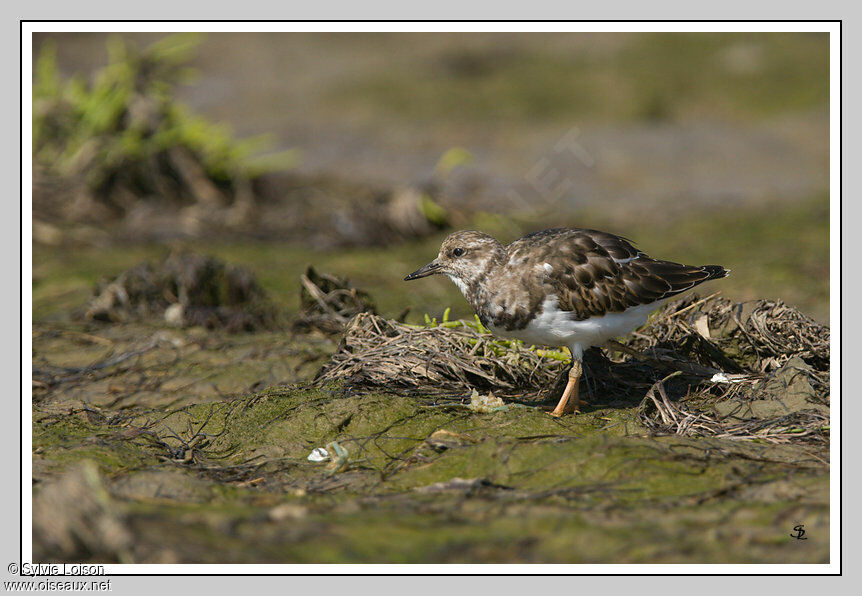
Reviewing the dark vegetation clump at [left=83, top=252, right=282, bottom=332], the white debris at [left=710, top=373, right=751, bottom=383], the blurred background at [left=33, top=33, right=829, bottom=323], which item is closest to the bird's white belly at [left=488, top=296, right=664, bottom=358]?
the white debris at [left=710, top=373, right=751, bottom=383]

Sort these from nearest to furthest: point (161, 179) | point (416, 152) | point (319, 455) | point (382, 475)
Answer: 1. point (382, 475)
2. point (319, 455)
3. point (161, 179)
4. point (416, 152)

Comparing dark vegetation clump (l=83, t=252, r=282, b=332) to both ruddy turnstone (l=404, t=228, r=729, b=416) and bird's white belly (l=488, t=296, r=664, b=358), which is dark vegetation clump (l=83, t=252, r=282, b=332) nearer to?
ruddy turnstone (l=404, t=228, r=729, b=416)

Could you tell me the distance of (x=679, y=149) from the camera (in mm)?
19031

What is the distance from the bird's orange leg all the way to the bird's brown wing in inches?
15.7

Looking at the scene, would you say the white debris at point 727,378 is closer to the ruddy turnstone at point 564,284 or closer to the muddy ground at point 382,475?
the muddy ground at point 382,475

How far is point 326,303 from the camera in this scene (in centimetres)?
900

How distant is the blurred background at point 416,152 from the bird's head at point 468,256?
3.09m

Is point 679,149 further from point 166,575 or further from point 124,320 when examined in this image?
point 166,575

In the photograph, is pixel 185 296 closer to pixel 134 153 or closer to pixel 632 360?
pixel 632 360

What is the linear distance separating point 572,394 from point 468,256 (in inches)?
50.4

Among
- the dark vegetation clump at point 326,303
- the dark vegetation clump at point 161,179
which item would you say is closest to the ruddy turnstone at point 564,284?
the dark vegetation clump at point 326,303

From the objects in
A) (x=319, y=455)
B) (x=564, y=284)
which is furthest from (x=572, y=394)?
(x=319, y=455)

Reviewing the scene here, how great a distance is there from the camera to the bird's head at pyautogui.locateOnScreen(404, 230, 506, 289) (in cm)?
681

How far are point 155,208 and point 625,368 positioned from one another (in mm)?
9642
